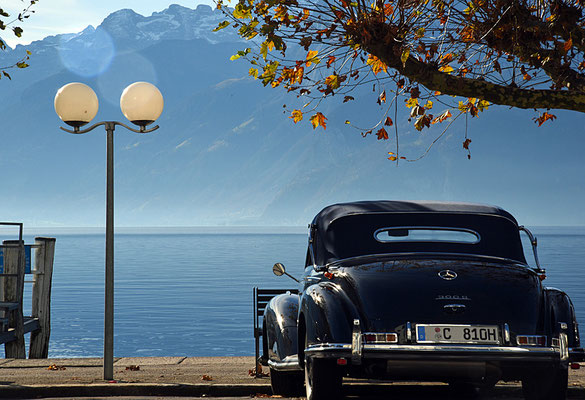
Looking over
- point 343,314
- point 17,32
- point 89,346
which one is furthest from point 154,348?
point 343,314

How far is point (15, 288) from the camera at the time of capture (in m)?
13.6

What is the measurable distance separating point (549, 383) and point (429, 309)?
126 centimetres

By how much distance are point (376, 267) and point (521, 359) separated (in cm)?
135

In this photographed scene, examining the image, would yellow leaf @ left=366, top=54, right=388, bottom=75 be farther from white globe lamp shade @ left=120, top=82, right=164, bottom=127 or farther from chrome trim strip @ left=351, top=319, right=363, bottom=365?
chrome trim strip @ left=351, top=319, right=363, bottom=365

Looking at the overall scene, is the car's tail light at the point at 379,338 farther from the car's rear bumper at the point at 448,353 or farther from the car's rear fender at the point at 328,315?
the car's rear fender at the point at 328,315

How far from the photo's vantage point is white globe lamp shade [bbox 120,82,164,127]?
32.0ft

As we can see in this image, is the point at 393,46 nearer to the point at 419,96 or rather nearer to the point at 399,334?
the point at 419,96

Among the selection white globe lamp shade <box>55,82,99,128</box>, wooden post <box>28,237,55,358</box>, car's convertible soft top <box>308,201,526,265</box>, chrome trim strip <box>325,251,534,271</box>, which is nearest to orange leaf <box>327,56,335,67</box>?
white globe lamp shade <box>55,82,99,128</box>

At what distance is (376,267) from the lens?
6.96m

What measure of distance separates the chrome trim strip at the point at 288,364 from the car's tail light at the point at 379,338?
1.16 meters

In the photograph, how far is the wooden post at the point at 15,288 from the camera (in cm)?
1359

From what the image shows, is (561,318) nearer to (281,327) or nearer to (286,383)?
(281,327)

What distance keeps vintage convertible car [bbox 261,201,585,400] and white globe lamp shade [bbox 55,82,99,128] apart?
379 cm

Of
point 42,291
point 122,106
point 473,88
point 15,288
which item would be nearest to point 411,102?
point 473,88
